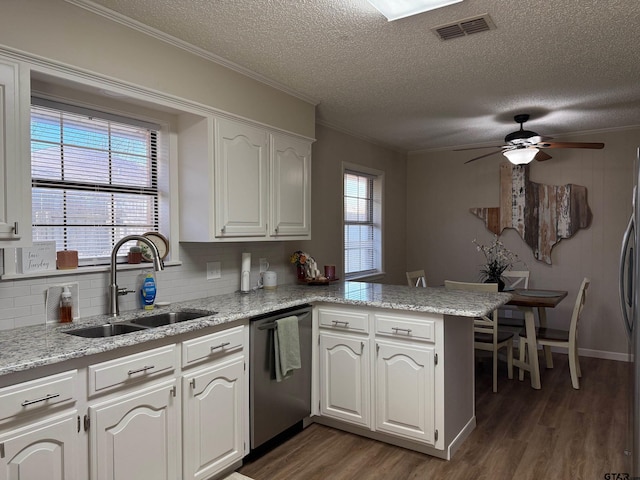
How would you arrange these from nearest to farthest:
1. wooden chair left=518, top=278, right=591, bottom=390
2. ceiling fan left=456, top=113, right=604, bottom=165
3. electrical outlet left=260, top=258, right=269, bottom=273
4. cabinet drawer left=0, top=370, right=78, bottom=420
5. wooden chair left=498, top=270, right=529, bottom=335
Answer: cabinet drawer left=0, top=370, right=78, bottom=420, electrical outlet left=260, top=258, right=269, bottom=273, ceiling fan left=456, top=113, right=604, bottom=165, wooden chair left=518, top=278, right=591, bottom=390, wooden chair left=498, top=270, right=529, bottom=335

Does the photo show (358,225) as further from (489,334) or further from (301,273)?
(489,334)

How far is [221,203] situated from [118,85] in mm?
904

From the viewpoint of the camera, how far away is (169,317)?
104 inches

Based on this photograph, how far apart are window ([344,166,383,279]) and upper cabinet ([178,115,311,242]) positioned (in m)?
1.55

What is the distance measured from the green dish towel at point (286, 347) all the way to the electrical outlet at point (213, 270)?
2.25 ft

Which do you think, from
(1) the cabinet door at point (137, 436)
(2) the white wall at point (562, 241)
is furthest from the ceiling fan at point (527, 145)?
(1) the cabinet door at point (137, 436)

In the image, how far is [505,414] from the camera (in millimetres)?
3365

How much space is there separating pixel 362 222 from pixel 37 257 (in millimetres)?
3611

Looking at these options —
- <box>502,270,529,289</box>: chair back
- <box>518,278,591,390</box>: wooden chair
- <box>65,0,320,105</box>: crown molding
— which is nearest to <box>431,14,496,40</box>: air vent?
<box>65,0,320,105</box>: crown molding

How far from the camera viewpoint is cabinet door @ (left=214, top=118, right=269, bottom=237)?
289cm

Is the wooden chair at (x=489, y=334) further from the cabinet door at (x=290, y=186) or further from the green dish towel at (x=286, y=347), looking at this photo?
the green dish towel at (x=286, y=347)

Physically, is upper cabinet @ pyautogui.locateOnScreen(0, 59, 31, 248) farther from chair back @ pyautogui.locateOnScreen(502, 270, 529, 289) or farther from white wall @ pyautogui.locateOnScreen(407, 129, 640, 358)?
white wall @ pyautogui.locateOnScreen(407, 129, 640, 358)

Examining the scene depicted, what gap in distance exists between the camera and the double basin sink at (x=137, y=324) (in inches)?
87.7

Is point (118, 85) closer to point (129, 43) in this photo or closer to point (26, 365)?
point (129, 43)
